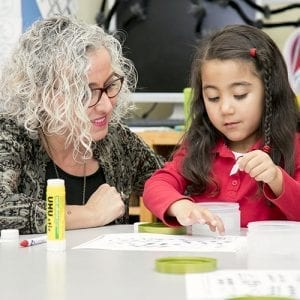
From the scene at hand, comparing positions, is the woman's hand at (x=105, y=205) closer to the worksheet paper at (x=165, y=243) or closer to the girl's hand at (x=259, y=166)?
the worksheet paper at (x=165, y=243)

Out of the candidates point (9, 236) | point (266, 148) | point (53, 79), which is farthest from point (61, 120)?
point (266, 148)

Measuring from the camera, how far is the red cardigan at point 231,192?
137 centimetres

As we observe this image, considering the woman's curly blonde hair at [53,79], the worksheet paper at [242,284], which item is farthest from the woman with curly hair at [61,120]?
the worksheet paper at [242,284]

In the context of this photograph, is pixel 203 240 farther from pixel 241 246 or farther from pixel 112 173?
pixel 112 173

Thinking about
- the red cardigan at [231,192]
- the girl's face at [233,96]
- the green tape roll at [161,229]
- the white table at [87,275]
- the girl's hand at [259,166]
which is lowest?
the white table at [87,275]

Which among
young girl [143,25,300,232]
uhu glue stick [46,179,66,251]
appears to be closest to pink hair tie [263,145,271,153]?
young girl [143,25,300,232]

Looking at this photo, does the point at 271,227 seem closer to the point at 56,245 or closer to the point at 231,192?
the point at 56,245

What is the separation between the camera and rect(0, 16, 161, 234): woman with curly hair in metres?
1.48

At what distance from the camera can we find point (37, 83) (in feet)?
5.02

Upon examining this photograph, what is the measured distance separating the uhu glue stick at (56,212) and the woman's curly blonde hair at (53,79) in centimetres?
41

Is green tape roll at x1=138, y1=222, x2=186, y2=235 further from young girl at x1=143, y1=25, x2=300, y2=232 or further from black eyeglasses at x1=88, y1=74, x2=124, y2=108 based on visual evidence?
black eyeglasses at x1=88, y1=74, x2=124, y2=108

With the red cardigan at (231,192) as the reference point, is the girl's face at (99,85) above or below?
above

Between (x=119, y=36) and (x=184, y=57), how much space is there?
0.87ft

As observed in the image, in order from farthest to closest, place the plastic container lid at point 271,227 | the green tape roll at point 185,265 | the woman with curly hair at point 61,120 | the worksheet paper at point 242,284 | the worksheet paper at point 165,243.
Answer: the woman with curly hair at point 61,120
the worksheet paper at point 165,243
the plastic container lid at point 271,227
the green tape roll at point 185,265
the worksheet paper at point 242,284
